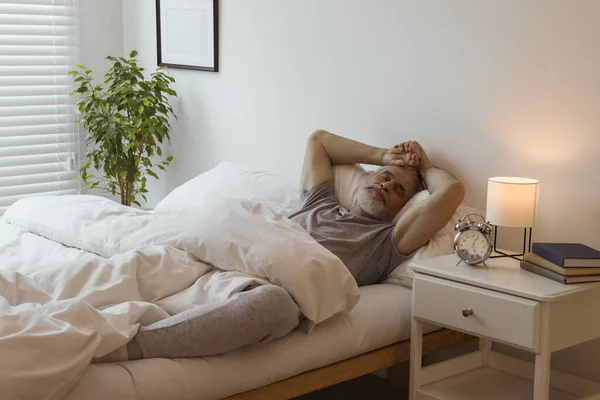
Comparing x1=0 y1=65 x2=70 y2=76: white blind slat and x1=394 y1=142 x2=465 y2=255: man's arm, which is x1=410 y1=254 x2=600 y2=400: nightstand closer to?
x1=394 y1=142 x2=465 y2=255: man's arm

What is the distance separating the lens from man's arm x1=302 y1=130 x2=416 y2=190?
10.7 feet

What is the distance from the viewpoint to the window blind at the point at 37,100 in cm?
437

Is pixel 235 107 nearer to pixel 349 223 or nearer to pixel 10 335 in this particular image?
pixel 349 223

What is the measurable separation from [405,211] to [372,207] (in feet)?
0.41

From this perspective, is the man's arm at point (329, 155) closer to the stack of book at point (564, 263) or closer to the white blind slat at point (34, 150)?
the stack of book at point (564, 263)

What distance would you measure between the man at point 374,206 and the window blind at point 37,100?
1.82 metres

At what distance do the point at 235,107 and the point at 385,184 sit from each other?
50.4 inches

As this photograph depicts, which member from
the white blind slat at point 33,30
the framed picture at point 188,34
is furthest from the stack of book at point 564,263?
the white blind slat at point 33,30

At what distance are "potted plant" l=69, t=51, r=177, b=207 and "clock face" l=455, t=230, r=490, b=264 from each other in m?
2.03

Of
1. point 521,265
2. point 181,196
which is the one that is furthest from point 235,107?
point 521,265

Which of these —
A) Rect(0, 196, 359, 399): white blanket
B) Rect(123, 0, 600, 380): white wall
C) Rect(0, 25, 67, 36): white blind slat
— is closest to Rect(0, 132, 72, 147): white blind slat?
Rect(0, 25, 67, 36): white blind slat

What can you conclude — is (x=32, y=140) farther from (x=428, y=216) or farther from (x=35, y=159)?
(x=428, y=216)

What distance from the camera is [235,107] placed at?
4.09 m

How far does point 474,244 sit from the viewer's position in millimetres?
2633
